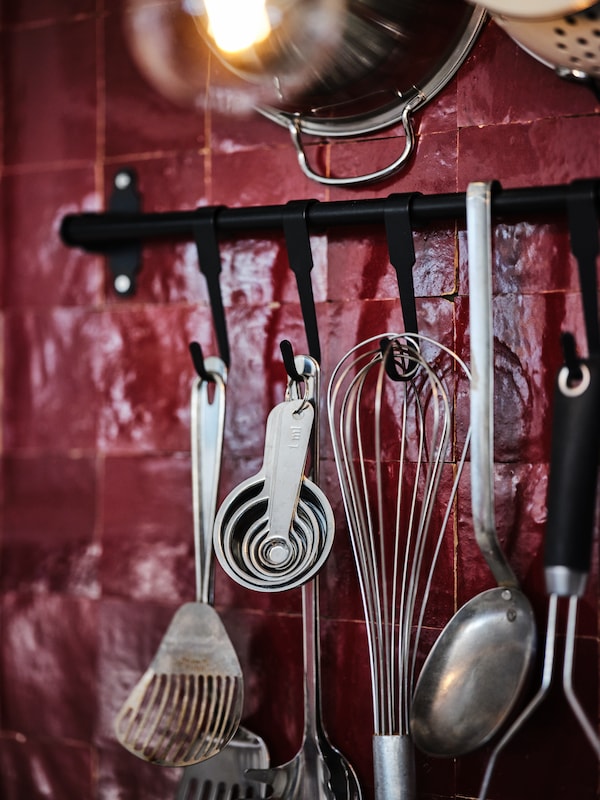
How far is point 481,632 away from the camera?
700mm

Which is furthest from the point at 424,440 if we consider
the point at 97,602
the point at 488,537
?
the point at 97,602

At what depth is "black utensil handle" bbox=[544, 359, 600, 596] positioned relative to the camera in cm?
63

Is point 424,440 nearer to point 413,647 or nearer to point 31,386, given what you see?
point 413,647

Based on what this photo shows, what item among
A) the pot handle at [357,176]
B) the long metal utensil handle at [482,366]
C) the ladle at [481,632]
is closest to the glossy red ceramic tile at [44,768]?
the ladle at [481,632]

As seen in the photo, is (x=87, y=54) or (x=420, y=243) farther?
(x=87, y=54)

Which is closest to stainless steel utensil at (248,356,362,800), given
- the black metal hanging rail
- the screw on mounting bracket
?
the black metal hanging rail

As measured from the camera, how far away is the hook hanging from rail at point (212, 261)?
31.3 inches

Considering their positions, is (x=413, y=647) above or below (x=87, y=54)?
below

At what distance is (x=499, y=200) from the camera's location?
2.26 feet

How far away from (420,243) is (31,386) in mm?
412

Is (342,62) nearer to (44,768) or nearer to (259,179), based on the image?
(259,179)

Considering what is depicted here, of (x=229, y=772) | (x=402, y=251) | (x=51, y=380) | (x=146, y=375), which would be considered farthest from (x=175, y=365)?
(x=229, y=772)

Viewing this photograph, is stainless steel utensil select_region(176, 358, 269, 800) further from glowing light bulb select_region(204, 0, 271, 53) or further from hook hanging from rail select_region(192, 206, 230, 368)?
glowing light bulb select_region(204, 0, 271, 53)

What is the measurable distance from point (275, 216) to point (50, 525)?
380mm
